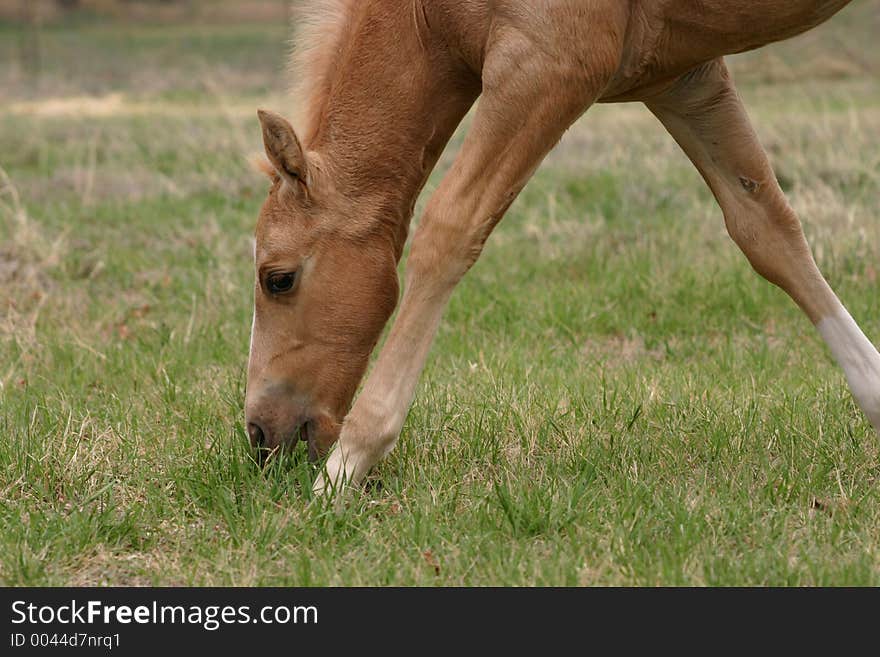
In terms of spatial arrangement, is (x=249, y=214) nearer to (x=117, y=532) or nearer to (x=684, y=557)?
(x=117, y=532)

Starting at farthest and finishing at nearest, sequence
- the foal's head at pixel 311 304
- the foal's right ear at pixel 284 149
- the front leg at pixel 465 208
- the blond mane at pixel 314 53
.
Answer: the blond mane at pixel 314 53 < the foal's head at pixel 311 304 < the foal's right ear at pixel 284 149 < the front leg at pixel 465 208

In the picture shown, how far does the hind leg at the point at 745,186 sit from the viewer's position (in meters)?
4.02

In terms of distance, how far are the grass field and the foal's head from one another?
0.49 ft

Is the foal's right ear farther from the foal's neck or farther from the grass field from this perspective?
the grass field

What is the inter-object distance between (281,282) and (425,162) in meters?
0.65

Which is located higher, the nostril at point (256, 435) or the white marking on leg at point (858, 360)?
the white marking on leg at point (858, 360)

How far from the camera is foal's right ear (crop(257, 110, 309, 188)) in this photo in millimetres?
3607

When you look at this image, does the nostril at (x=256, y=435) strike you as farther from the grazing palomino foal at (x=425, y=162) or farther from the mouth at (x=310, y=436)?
the mouth at (x=310, y=436)

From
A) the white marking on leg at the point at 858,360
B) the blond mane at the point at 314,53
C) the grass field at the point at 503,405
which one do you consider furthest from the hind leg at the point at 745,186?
the blond mane at the point at 314,53

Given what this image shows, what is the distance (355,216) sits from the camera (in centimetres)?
384

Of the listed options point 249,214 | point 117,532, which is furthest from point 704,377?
point 249,214

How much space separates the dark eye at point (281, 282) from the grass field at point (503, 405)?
0.54 meters

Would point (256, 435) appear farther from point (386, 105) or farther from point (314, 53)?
point (314, 53)
